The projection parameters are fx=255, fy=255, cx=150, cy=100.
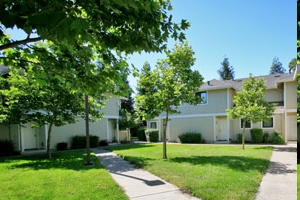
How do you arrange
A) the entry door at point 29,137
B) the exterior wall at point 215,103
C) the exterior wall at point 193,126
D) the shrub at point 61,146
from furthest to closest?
the exterior wall at point 193,126 < the exterior wall at point 215,103 < the shrub at point 61,146 < the entry door at point 29,137

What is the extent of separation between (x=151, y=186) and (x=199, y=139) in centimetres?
1720

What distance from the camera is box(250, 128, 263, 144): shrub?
67.1ft

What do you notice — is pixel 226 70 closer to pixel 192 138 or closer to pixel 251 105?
pixel 192 138

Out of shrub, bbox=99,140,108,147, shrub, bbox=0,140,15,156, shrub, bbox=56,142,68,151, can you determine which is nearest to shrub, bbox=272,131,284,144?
shrub, bbox=99,140,108,147

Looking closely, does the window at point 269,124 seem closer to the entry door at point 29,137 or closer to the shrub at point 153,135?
the shrub at point 153,135

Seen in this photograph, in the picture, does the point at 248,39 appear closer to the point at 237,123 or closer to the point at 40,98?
the point at 40,98

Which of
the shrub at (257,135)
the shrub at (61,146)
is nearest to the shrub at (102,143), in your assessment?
the shrub at (61,146)

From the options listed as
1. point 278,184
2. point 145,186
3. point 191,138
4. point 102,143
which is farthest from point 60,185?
point 191,138

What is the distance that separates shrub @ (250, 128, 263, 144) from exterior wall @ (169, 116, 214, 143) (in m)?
3.71

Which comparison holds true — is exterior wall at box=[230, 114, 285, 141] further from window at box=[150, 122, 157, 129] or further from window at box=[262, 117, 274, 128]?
window at box=[150, 122, 157, 129]

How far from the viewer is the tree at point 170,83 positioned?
11555mm

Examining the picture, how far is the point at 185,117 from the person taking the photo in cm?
2488

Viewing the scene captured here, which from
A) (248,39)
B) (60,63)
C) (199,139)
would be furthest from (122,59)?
(199,139)

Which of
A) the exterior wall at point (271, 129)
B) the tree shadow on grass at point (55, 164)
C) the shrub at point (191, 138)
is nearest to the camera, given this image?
the tree shadow on grass at point (55, 164)
